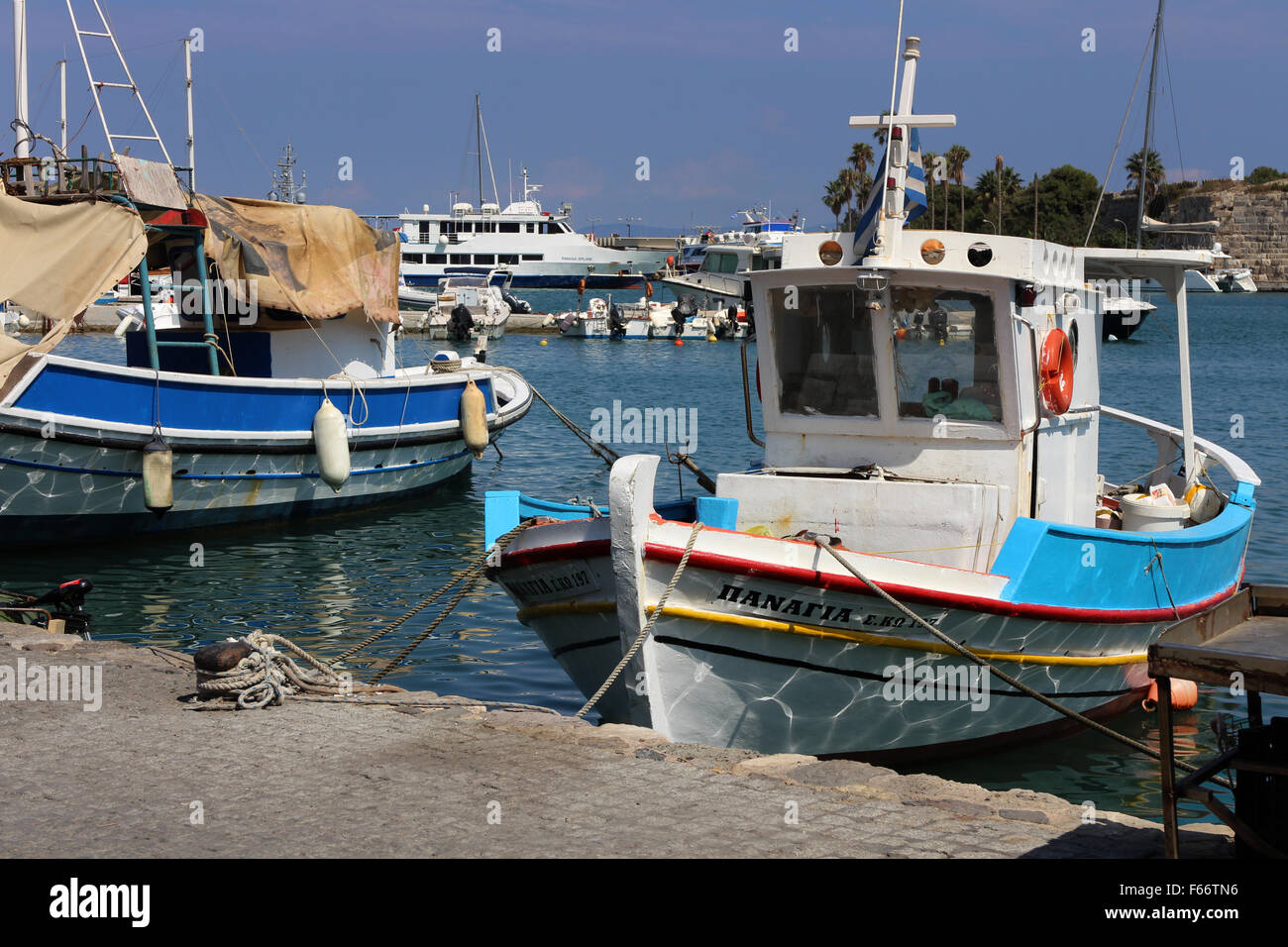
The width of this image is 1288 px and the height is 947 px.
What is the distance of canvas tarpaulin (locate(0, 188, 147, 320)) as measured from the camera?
15.0 meters

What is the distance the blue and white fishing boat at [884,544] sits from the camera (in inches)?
314

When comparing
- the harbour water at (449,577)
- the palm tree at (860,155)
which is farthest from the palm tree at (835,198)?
the harbour water at (449,577)

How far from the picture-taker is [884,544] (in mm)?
8891

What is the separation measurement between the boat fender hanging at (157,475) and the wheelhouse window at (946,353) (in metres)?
9.76

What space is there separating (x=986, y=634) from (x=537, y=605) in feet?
9.64

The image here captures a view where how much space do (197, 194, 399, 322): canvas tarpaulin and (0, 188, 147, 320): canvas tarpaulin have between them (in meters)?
2.11

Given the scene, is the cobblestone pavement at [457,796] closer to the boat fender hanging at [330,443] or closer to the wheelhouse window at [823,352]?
the wheelhouse window at [823,352]

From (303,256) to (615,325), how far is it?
1693 inches

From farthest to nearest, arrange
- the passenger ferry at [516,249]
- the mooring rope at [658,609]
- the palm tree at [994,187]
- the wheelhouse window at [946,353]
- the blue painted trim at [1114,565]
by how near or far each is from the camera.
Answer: the passenger ferry at [516,249] < the palm tree at [994,187] < the wheelhouse window at [946,353] < the blue painted trim at [1114,565] < the mooring rope at [658,609]

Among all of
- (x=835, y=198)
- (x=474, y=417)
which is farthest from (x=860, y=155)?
(x=474, y=417)

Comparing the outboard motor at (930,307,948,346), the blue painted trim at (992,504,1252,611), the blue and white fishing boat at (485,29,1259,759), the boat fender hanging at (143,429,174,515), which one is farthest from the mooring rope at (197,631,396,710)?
the boat fender hanging at (143,429,174,515)

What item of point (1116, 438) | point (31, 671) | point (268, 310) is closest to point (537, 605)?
point (31, 671)
